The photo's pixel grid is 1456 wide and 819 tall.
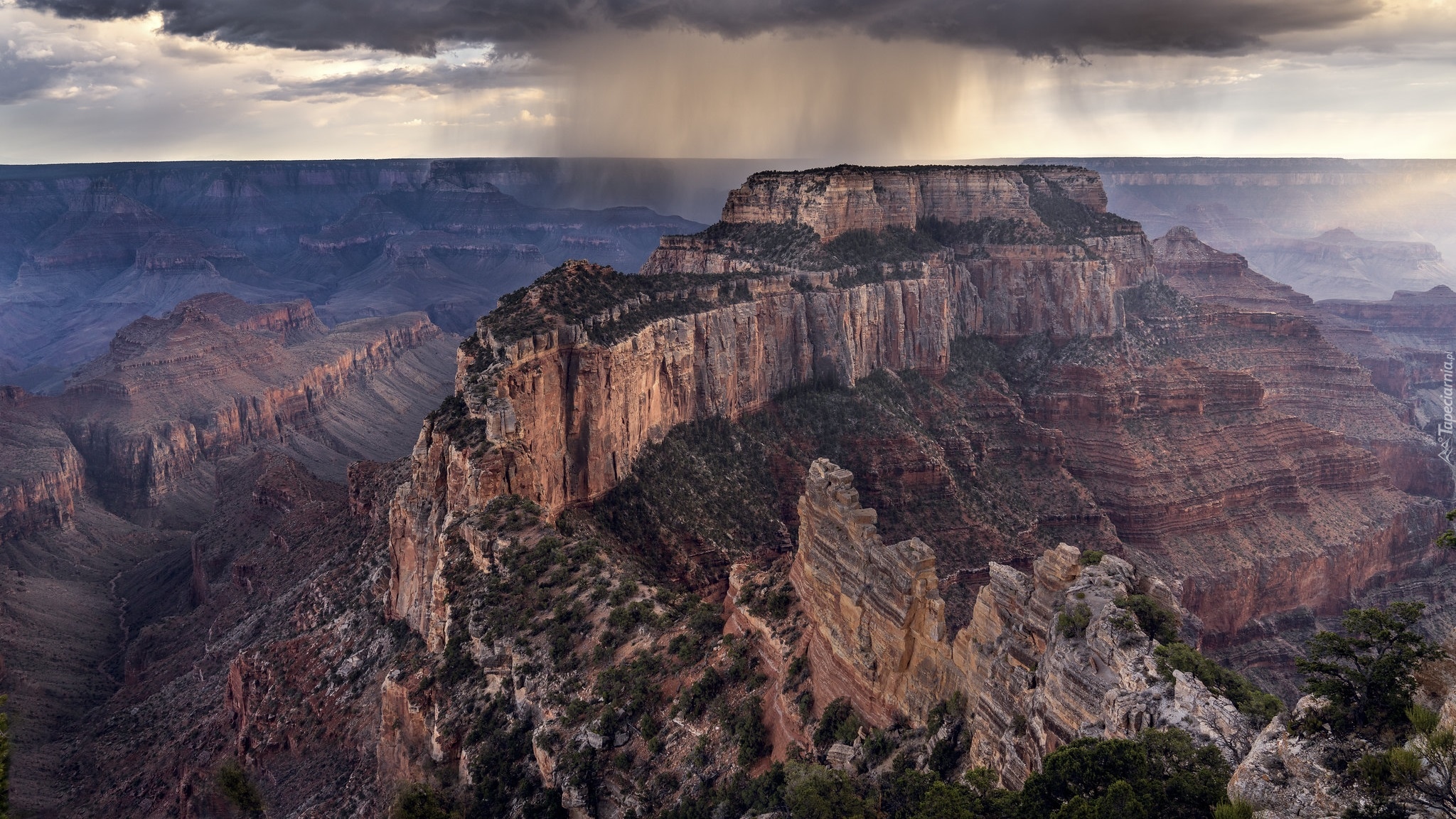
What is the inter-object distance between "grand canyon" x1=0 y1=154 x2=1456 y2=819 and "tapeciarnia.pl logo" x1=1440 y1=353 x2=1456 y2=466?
4.69ft

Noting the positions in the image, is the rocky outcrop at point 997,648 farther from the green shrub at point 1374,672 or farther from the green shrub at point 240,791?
the green shrub at point 240,791

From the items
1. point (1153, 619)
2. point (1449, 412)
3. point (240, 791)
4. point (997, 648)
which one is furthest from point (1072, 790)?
point (1449, 412)

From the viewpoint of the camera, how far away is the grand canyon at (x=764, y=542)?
30062 mm

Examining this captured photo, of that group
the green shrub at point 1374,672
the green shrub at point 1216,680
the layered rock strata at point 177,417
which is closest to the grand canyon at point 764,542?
the green shrub at point 1216,680

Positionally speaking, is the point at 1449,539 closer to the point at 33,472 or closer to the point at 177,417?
A: the point at 33,472

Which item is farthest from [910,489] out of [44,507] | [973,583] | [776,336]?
[44,507]

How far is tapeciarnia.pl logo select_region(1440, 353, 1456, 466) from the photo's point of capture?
130 m

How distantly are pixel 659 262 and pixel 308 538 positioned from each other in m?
49.7

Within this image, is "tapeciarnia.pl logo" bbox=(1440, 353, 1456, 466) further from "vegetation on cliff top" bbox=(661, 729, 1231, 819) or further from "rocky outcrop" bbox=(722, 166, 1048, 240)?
"vegetation on cliff top" bbox=(661, 729, 1231, 819)

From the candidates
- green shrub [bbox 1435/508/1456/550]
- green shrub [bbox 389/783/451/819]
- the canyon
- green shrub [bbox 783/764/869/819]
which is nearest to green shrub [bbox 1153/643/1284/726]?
green shrub [bbox 1435/508/1456/550]

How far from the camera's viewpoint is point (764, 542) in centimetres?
6875

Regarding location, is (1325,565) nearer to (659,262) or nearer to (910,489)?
(910,489)

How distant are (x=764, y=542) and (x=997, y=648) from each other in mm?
40969

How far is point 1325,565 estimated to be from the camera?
86.9 m
